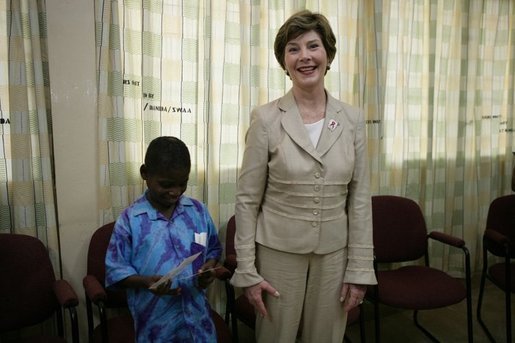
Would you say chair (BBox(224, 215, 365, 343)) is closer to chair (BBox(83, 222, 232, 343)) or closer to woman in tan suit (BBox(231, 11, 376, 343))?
chair (BBox(83, 222, 232, 343))

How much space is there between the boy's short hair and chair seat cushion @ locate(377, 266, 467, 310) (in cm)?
137

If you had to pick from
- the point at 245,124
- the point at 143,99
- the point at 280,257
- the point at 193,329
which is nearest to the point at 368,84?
the point at 245,124

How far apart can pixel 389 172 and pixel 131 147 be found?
1.83 meters

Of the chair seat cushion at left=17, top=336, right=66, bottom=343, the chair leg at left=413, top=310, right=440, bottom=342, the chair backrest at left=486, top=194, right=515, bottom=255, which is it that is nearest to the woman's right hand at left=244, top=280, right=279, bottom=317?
the chair seat cushion at left=17, top=336, right=66, bottom=343

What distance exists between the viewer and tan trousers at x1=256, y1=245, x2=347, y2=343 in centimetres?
133

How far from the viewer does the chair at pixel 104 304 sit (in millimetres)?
1585

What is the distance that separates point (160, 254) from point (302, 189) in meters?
0.57

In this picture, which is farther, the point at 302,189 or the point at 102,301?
the point at 102,301

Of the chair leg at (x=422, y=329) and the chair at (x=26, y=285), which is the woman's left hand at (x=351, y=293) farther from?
the chair leg at (x=422, y=329)

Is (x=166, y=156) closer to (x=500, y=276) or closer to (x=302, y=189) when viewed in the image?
(x=302, y=189)

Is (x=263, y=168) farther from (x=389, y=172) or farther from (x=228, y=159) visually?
(x=389, y=172)

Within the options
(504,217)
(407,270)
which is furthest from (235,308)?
(504,217)

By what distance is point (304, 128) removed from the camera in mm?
1308

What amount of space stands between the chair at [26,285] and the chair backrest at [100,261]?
0.16m
